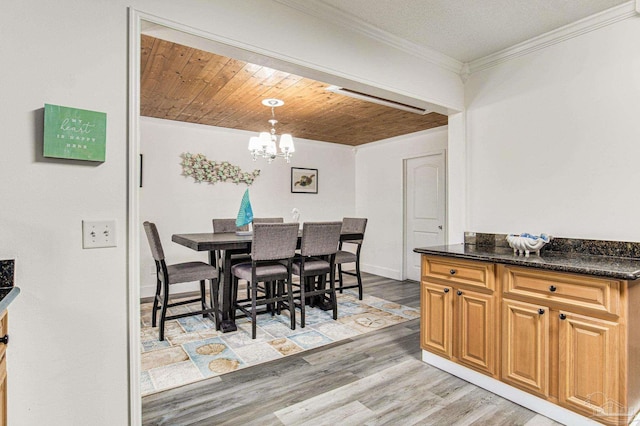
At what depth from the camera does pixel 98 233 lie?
1454 mm

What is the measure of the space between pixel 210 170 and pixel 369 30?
3.12 metres

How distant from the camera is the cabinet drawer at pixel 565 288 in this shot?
5.43 ft

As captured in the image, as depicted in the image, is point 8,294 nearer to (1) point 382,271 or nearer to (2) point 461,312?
(2) point 461,312

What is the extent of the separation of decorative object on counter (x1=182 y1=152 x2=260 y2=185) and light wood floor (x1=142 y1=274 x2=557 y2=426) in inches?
115

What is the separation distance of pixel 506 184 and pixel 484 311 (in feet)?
3.44

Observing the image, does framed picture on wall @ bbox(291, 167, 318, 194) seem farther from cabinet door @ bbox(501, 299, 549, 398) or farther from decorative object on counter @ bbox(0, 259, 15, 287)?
decorative object on counter @ bbox(0, 259, 15, 287)

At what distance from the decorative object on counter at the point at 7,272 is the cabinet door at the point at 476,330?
2.33 meters

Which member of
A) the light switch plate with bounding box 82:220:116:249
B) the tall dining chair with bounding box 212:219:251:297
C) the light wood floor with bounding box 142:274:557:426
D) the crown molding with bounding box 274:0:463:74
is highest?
the crown molding with bounding box 274:0:463:74

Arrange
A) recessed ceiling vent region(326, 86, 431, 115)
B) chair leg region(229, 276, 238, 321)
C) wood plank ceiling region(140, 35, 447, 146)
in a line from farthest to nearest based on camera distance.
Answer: chair leg region(229, 276, 238, 321), recessed ceiling vent region(326, 86, 431, 115), wood plank ceiling region(140, 35, 447, 146)

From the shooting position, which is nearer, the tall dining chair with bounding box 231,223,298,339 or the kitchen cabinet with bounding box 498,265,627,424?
the kitchen cabinet with bounding box 498,265,627,424

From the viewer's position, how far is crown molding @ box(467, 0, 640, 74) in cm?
207

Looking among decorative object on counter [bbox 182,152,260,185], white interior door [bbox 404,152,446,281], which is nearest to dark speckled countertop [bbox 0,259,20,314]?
decorative object on counter [bbox 182,152,260,185]

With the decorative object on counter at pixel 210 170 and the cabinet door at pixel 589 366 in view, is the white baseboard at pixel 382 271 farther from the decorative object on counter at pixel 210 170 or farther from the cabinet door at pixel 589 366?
the cabinet door at pixel 589 366

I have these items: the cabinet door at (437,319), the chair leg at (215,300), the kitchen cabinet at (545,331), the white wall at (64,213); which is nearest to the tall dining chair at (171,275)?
the chair leg at (215,300)
